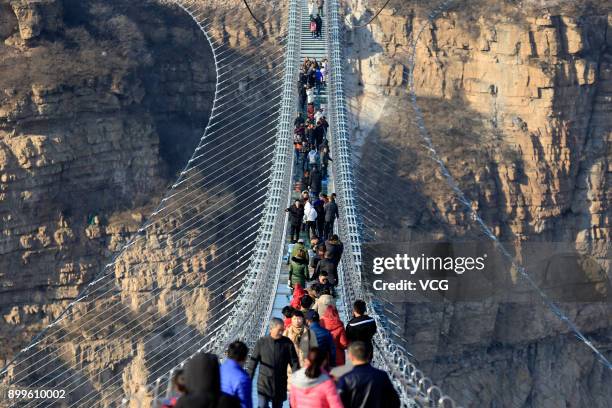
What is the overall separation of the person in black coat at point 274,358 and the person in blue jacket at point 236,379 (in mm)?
1304

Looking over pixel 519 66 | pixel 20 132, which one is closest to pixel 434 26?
pixel 519 66

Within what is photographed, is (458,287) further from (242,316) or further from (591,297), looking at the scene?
(242,316)

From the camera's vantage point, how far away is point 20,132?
136ft

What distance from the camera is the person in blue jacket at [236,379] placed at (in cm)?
1074

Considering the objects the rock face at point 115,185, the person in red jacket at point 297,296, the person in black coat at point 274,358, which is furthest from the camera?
the rock face at point 115,185

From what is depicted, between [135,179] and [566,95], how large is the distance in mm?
14277

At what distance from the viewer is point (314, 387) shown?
10531 mm

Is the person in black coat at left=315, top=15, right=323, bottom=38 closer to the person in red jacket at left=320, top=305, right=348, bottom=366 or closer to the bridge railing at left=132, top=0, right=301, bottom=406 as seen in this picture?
the bridge railing at left=132, top=0, right=301, bottom=406

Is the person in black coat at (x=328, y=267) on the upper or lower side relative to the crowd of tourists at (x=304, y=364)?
lower

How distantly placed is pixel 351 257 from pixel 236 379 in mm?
11583

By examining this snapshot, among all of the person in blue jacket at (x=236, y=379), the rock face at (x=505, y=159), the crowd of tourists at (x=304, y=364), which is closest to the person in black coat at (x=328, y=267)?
the crowd of tourists at (x=304, y=364)

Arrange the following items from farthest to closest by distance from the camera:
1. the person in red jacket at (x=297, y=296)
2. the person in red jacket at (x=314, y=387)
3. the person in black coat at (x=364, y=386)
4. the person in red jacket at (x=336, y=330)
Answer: the person in red jacket at (x=297, y=296), the person in red jacket at (x=336, y=330), the person in black coat at (x=364, y=386), the person in red jacket at (x=314, y=387)
